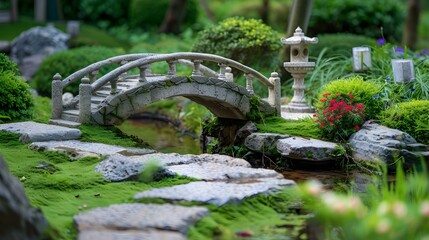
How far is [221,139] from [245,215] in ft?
19.7

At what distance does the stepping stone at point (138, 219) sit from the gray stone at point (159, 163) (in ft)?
5.40

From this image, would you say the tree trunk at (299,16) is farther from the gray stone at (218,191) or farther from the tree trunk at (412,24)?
the gray stone at (218,191)

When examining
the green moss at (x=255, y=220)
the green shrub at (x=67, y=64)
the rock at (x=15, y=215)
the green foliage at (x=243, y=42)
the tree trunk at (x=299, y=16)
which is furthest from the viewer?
the green shrub at (x=67, y=64)

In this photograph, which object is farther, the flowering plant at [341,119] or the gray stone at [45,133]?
the flowering plant at [341,119]

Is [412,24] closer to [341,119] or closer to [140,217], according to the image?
[341,119]

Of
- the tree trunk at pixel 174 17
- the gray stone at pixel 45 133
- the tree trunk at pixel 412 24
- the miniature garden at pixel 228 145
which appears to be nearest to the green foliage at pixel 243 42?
the miniature garden at pixel 228 145

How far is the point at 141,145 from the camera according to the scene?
41.2 feet

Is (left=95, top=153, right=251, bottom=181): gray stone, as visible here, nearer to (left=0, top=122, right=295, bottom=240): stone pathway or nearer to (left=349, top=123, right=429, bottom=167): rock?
(left=0, top=122, right=295, bottom=240): stone pathway

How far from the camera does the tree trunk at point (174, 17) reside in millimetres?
27984

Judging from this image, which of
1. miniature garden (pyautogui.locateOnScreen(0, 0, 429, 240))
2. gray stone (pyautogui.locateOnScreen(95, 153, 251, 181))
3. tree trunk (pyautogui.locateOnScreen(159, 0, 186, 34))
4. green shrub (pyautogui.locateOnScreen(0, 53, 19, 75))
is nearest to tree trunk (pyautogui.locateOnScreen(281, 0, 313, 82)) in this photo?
miniature garden (pyautogui.locateOnScreen(0, 0, 429, 240))

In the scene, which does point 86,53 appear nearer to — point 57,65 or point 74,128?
point 57,65

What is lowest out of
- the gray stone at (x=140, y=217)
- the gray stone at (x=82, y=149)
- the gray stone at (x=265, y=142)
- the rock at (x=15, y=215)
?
the gray stone at (x=265, y=142)

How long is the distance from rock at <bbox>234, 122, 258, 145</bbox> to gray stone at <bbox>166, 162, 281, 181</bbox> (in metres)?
3.51

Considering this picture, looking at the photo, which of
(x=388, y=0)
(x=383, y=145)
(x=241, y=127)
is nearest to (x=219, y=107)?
(x=241, y=127)
